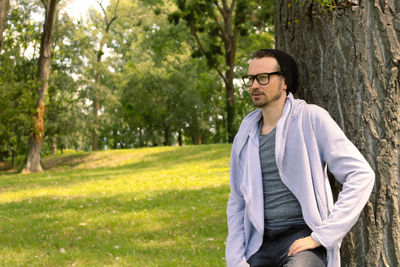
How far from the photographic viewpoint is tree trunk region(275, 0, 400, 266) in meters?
3.30

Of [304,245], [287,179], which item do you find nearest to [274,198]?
[287,179]

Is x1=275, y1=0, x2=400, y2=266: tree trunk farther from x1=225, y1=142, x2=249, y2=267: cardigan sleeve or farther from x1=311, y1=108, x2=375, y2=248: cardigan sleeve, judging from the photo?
x1=225, y1=142, x2=249, y2=267: cardigan sleeve

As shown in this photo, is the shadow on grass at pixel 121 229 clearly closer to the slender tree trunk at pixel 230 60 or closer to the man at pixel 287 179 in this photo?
the man at pixel 287 179

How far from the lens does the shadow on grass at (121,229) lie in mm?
6914

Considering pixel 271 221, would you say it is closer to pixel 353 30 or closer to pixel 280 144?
Answer: pixel 280 144

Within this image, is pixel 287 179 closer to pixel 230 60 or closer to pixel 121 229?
pixel 121 229

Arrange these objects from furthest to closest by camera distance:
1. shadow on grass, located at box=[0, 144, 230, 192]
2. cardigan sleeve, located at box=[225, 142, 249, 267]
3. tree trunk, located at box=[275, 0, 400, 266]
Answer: shadow on grass, located at box=[0, 144, 230, 192]
tree trunk, located at box=[275, 0, 400, 266]
cardigan sleeve, located at box=[225, 142, 249, 267]

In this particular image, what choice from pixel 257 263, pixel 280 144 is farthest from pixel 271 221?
pixel 280 144

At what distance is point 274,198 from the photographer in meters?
2.94

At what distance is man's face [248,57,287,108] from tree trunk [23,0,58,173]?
21777 millimetres

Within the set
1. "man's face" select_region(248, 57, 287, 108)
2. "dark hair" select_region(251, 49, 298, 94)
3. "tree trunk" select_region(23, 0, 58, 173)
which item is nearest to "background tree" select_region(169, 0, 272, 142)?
"tree trunk" select_region(23, 0, 58, 173)

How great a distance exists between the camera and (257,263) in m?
2.94

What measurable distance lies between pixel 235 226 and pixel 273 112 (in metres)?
0.81

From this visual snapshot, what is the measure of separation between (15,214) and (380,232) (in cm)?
950
